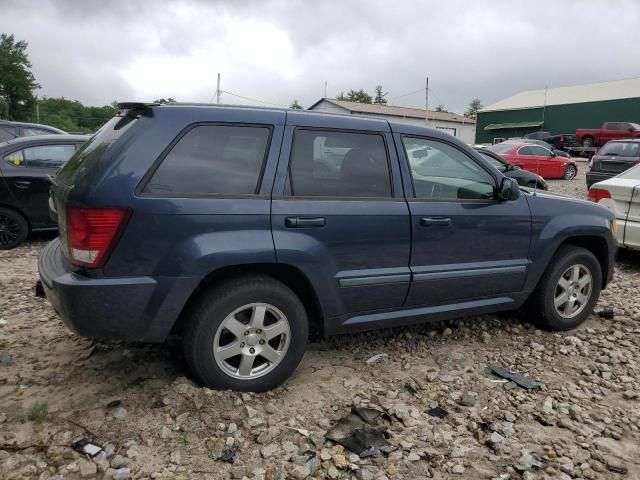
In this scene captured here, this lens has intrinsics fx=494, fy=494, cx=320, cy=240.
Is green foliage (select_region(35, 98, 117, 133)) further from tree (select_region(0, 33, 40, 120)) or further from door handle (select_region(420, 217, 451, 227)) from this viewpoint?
door handle (select_region(420, 217, 451, 227))

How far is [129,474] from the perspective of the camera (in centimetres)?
241

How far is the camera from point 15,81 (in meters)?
61.9

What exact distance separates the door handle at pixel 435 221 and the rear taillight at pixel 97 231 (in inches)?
77.0

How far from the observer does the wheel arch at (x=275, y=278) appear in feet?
9.73

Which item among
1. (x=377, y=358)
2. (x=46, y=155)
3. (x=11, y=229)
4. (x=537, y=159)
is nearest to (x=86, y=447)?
(x=377, y=358)

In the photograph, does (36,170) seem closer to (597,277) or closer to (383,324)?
(383,324)

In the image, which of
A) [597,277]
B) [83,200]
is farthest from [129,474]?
[597,277]

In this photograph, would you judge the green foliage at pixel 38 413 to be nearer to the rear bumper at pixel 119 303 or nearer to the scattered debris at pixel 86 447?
the scattered debris at pixel 86 447

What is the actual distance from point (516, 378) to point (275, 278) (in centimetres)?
190

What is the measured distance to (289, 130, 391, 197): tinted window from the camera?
3180 millimetres

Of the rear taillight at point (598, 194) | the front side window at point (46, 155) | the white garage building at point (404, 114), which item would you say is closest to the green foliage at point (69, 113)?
the white garage building at point (404, 114)

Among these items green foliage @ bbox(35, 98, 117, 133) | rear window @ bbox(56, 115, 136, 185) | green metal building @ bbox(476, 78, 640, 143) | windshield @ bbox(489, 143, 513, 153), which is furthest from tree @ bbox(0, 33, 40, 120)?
rear window @ bbox(56, 115, 136, 185)

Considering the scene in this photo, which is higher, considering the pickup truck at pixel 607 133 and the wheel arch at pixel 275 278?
the pickup truck at pixel 607 133

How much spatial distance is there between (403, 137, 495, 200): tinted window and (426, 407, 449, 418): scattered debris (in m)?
1.46
